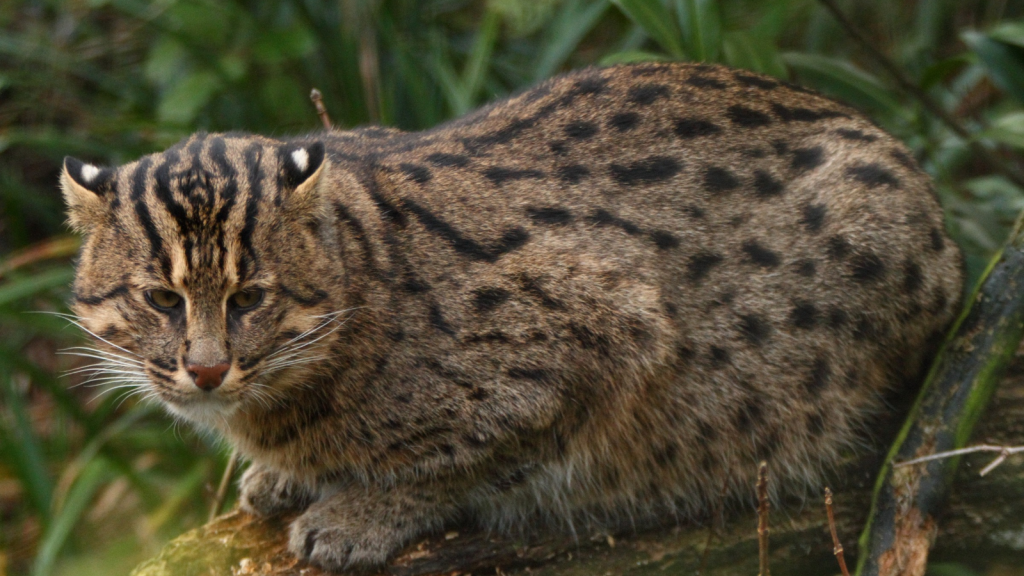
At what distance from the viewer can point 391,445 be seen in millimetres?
4078

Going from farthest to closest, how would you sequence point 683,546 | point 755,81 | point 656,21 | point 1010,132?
point 1010,132 → point 656,21 → point 755,81 → point 683,546

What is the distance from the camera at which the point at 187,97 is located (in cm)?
634

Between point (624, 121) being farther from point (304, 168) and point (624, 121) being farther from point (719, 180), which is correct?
point (304, 168)

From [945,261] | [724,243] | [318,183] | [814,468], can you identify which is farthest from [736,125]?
[318,183]

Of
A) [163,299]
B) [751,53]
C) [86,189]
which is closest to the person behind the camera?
[163,299]

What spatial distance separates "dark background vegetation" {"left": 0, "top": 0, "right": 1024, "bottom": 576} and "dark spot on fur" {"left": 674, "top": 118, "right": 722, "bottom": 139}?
104 cm

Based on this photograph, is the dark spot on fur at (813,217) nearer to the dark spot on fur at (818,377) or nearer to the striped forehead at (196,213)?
the dark spot on fur at (818,377)

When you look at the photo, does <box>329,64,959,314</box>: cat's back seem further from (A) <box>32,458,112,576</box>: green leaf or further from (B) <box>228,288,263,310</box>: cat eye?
(A) <box>32,458,112,576</box>: green leaf

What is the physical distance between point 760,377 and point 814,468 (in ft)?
1.65

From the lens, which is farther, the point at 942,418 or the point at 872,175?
the point at 872,175

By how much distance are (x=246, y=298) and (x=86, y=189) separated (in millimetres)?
762

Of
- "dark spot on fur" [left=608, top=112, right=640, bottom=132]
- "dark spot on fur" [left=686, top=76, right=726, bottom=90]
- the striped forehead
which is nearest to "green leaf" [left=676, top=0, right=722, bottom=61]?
"dark spot on fur" [left=686, top=76, right=726, bottom=90]

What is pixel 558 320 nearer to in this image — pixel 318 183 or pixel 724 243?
pixel 724 243

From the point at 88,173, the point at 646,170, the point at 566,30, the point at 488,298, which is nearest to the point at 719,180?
the point at 646,170
